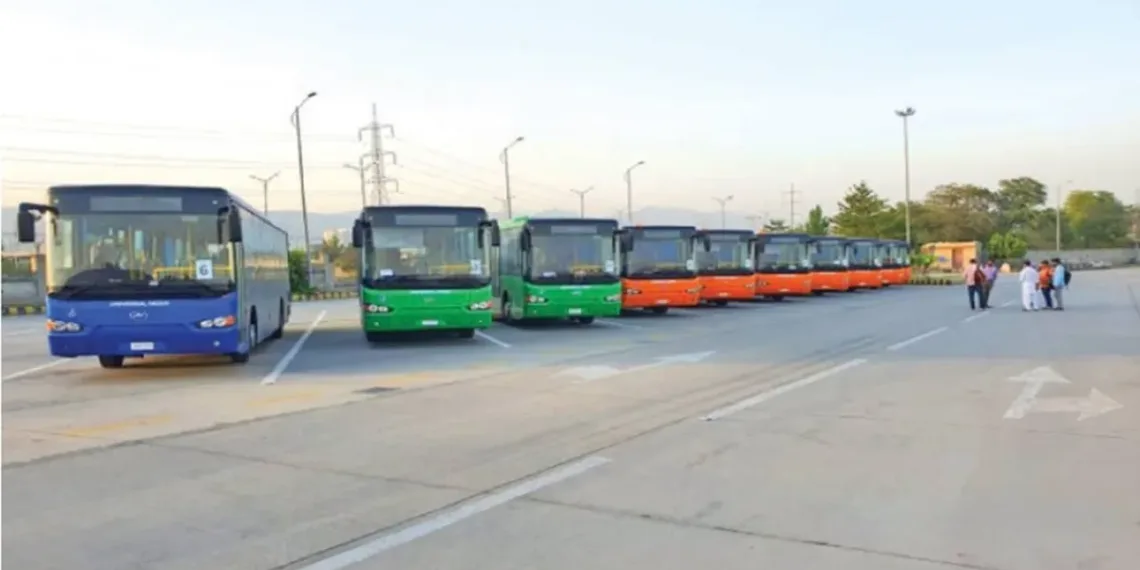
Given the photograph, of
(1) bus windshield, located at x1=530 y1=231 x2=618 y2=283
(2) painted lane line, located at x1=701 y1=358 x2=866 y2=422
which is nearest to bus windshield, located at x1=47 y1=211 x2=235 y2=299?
(2) painted lane line, located at x1=701 y1=358 x2=866 y2=422

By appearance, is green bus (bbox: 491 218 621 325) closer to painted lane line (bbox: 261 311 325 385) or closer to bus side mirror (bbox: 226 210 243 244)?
painted lane line (bbox: 261 311 325 385)

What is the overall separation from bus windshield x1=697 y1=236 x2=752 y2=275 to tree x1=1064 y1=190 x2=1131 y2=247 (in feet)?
360

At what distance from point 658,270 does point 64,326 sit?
1688cm

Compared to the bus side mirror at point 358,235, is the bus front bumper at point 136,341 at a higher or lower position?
lower

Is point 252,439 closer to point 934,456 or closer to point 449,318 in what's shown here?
point 934,456

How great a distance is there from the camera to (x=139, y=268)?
14352mm

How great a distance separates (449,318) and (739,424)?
10.1m

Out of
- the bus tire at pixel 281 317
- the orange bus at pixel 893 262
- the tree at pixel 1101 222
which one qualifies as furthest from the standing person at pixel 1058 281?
the tree at pixel 1101 222

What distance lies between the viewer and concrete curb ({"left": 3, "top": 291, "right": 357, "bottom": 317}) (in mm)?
42688

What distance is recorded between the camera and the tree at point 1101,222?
5020 inches

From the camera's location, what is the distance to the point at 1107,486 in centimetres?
723

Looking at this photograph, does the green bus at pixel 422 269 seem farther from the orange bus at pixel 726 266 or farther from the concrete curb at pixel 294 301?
the concrete curb at pixel 294 301

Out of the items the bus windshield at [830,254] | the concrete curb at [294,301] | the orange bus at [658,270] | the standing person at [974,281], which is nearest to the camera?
the orange bus at [658,270]

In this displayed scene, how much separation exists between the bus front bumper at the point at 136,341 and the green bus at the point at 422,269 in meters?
4.63
